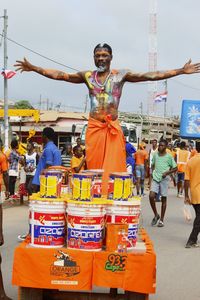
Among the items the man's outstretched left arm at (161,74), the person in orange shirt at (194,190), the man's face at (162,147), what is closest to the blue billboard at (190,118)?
the man's face at (162,147)

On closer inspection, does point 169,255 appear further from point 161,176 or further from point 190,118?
point 190,118

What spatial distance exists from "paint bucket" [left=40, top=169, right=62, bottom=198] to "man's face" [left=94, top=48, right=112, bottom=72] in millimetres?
1722

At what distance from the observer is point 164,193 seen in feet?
36.2

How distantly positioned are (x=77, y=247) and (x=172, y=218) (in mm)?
8546

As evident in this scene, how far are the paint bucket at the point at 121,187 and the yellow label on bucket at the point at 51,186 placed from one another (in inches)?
19.0

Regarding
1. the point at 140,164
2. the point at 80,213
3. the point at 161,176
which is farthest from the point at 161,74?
the point at 140,164

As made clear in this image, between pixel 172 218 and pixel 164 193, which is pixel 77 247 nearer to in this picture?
pixel 164 193

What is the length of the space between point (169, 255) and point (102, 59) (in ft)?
11.9

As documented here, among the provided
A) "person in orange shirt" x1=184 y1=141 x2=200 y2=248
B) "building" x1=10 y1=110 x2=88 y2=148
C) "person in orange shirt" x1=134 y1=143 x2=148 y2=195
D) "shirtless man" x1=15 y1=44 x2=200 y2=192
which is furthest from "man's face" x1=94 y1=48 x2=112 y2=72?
"building" x1=10 y1=110 x2=88 y2=148

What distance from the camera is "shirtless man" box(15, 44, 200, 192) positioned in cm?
547

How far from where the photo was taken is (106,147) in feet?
18.0

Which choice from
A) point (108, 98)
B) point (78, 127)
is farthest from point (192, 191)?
point (78, 127)

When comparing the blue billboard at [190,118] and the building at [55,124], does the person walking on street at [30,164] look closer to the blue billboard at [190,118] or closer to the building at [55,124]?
the blue billboard at [190,118]

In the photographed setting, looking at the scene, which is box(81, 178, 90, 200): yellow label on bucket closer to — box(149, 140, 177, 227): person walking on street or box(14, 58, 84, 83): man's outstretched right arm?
box(14, 58, 84, 83): man's outstretched right arm
